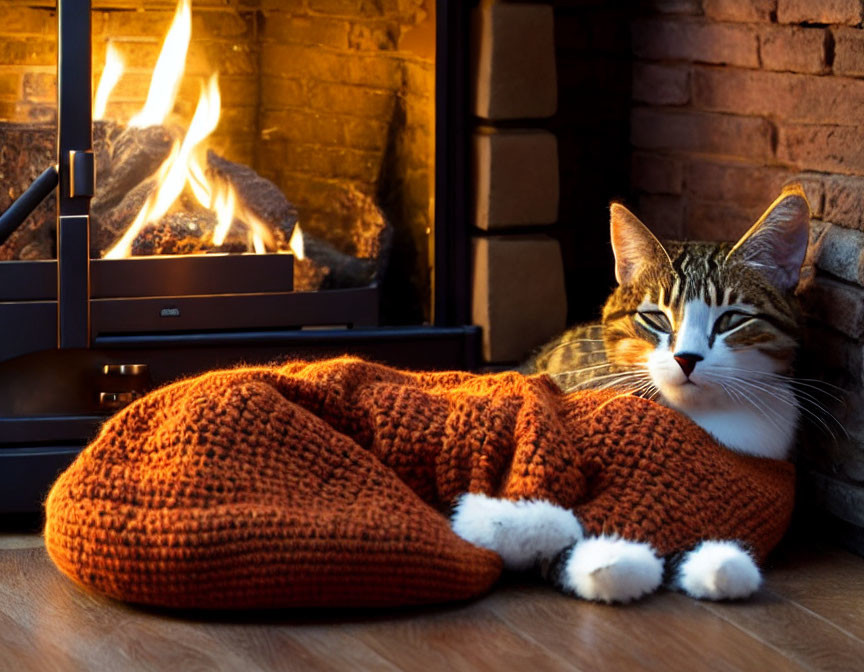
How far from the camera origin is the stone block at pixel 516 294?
2.06 metres

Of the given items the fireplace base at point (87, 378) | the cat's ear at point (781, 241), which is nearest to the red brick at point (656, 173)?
the cat's ear at point (781, 241)

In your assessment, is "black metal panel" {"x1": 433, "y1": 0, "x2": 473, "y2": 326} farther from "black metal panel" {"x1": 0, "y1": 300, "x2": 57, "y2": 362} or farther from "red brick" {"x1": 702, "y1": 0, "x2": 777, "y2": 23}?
"black metal panel" {"x1": 0, "y1": 300, "x2": 57, "y2": 362}

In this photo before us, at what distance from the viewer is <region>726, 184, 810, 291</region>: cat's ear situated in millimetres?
1680

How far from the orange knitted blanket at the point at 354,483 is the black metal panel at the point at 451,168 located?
0.36m

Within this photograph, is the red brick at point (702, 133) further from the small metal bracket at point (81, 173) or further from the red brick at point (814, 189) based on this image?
the small metal bracket at point (81, 173)

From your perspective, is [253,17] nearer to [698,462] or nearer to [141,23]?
[141,23]

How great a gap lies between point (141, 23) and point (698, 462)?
3.30 feet

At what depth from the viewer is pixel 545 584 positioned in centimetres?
156

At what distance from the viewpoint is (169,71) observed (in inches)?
75.7

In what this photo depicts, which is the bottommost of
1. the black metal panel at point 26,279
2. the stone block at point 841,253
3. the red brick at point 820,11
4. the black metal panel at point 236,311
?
the black metal panel at point 236,311

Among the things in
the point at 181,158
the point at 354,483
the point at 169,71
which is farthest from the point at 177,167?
the point at 354,483

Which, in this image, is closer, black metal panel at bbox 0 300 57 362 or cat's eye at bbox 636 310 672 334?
cat's eye at bbox 636 310 672 334

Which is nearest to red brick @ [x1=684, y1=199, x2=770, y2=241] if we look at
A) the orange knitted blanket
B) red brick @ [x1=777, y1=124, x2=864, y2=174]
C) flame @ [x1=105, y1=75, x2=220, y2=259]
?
red brick @ [x1=777, y1=124, x2=864, y2=174]

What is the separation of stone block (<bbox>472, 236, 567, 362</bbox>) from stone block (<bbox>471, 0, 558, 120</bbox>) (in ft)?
0.68
